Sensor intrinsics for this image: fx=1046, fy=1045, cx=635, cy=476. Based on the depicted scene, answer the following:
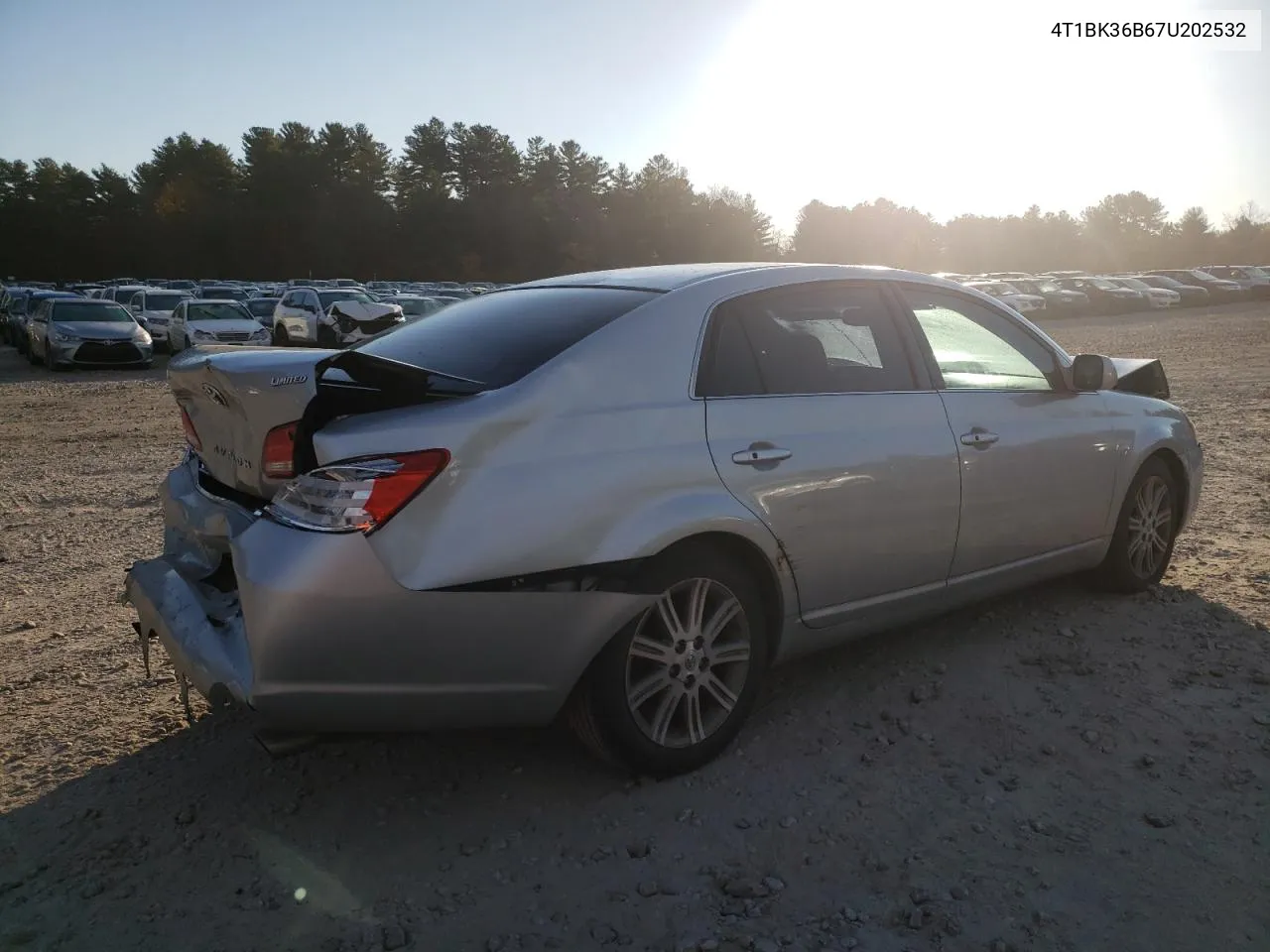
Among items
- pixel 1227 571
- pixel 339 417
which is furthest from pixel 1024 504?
pixel 339 417

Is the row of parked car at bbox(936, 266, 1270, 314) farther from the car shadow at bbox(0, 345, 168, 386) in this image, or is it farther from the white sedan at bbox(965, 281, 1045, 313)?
the car shadow at bbox(0, 345, 168, 386)

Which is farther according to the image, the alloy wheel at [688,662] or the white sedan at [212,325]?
the white sedan at [212,325]

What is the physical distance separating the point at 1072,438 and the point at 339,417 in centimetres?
318

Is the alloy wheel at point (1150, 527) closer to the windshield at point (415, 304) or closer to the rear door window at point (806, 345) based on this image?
the rear door window at point (806, 345)

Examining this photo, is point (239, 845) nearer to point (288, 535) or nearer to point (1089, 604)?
point (288, 535)

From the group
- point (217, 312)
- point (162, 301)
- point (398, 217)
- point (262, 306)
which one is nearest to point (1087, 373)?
point (217, 312)

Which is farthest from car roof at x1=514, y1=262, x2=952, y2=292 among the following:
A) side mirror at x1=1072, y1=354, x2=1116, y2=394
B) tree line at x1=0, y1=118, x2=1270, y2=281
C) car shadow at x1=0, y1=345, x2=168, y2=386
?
tree line at x1=0, y1=118, x2=1270, y2=281

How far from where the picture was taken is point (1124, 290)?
4297 cm

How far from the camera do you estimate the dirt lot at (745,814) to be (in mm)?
2689

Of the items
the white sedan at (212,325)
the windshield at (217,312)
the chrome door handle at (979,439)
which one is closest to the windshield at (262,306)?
the white sedan at (212,325)

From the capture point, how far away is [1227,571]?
18.0 feet

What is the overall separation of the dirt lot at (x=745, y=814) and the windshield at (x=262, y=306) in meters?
27.2

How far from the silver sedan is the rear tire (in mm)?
600

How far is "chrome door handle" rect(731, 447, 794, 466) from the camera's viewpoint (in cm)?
342
